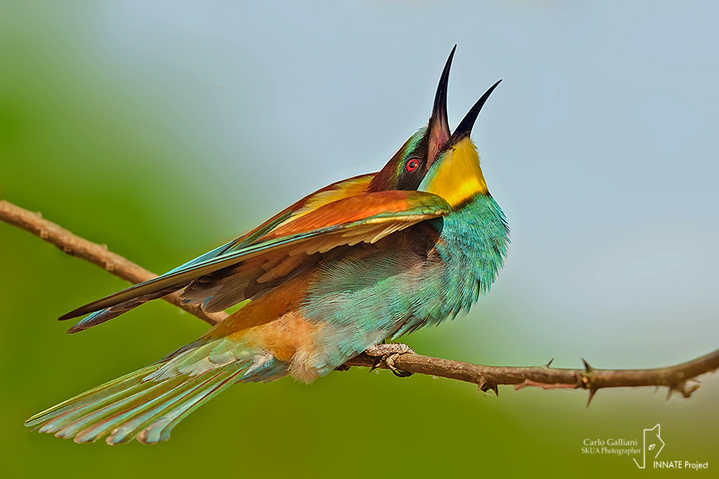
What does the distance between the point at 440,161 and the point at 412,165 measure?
0.25 ft

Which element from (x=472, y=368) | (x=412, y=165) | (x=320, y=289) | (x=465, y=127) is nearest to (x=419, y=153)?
(x=412, y=165)

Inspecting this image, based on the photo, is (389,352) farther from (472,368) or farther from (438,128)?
(438,128)

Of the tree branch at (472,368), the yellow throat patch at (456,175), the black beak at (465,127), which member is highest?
the black beak at (465,127)

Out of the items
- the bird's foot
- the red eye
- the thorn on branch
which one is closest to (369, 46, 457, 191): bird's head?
the red eye

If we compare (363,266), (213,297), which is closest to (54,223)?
(213,297)

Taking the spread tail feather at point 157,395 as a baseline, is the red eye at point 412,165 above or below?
above

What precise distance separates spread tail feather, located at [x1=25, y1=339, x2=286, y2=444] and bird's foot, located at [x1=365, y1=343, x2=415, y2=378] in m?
0.22

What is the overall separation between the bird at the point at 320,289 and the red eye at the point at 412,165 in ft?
0.17

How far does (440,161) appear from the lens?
189 cm

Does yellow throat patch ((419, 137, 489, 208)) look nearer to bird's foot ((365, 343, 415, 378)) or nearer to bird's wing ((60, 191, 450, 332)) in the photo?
bird's wing ((60, 191, 450, 332))

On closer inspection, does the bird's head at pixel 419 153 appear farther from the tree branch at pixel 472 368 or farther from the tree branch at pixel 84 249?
the tree branch at pixel 84 249

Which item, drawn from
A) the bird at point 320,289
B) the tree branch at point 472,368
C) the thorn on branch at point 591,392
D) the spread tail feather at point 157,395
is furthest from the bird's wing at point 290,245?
the thorn on branch at point 591,392

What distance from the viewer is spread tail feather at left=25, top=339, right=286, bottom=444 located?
1457 mm

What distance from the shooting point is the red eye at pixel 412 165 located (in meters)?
1.91
